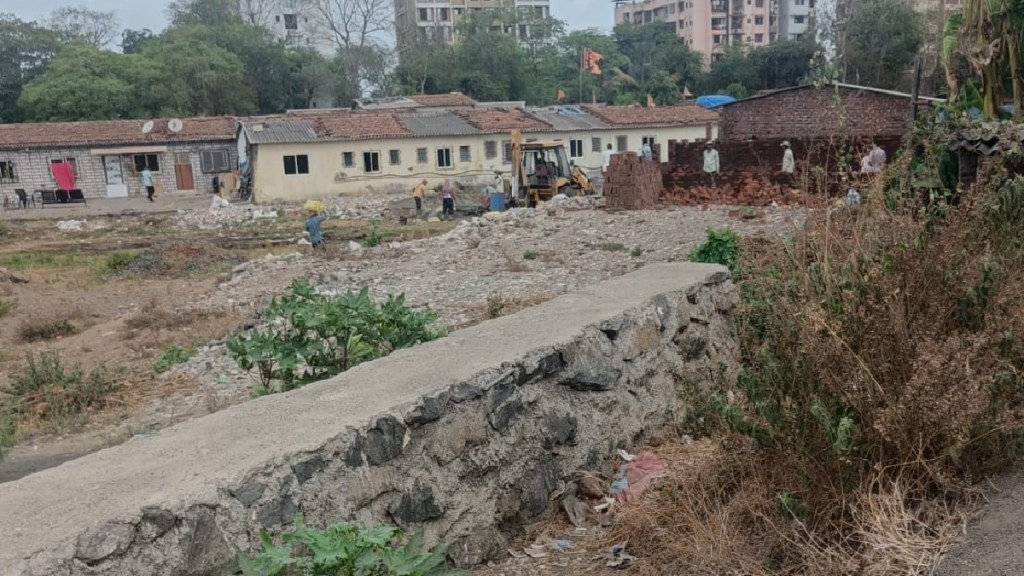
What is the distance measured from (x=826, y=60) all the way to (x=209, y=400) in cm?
536

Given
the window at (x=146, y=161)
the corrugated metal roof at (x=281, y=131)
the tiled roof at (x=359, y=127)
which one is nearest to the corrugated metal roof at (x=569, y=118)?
the tiled roof at (x=359, y=127)

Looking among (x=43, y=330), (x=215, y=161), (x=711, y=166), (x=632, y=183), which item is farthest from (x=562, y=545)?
(x=215, y=161)

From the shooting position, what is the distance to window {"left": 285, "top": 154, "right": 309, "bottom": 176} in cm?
3027

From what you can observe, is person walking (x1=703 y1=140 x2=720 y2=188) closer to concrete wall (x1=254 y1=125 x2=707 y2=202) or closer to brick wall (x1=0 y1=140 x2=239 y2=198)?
concrete wall (x1=254 y1=125 x2=707 y2=202)

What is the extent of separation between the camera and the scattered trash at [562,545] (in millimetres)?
3604

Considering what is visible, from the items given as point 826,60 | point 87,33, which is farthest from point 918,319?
point 87,33

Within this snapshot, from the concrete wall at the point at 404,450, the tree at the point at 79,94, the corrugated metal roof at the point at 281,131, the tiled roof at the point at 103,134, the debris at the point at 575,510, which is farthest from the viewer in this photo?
the tree at the point at 79,94

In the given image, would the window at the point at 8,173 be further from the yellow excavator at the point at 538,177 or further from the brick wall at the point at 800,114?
the brick wall at the point at 800,114

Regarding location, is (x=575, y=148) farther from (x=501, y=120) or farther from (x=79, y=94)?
(x=79, y=94)

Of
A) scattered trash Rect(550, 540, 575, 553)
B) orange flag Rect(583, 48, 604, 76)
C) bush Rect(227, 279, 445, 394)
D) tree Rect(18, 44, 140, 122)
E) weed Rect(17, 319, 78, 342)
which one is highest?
orange flag Rect(583, 48, 604, 76)

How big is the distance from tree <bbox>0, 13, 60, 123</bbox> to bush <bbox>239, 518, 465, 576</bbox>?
49993 mm

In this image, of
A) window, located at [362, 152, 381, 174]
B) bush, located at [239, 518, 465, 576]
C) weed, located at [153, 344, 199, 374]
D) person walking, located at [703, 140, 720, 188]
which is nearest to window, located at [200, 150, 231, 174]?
window, located at [362, 152, 381, 174]

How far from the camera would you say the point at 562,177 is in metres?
23.3

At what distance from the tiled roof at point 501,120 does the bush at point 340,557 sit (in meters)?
31.1
